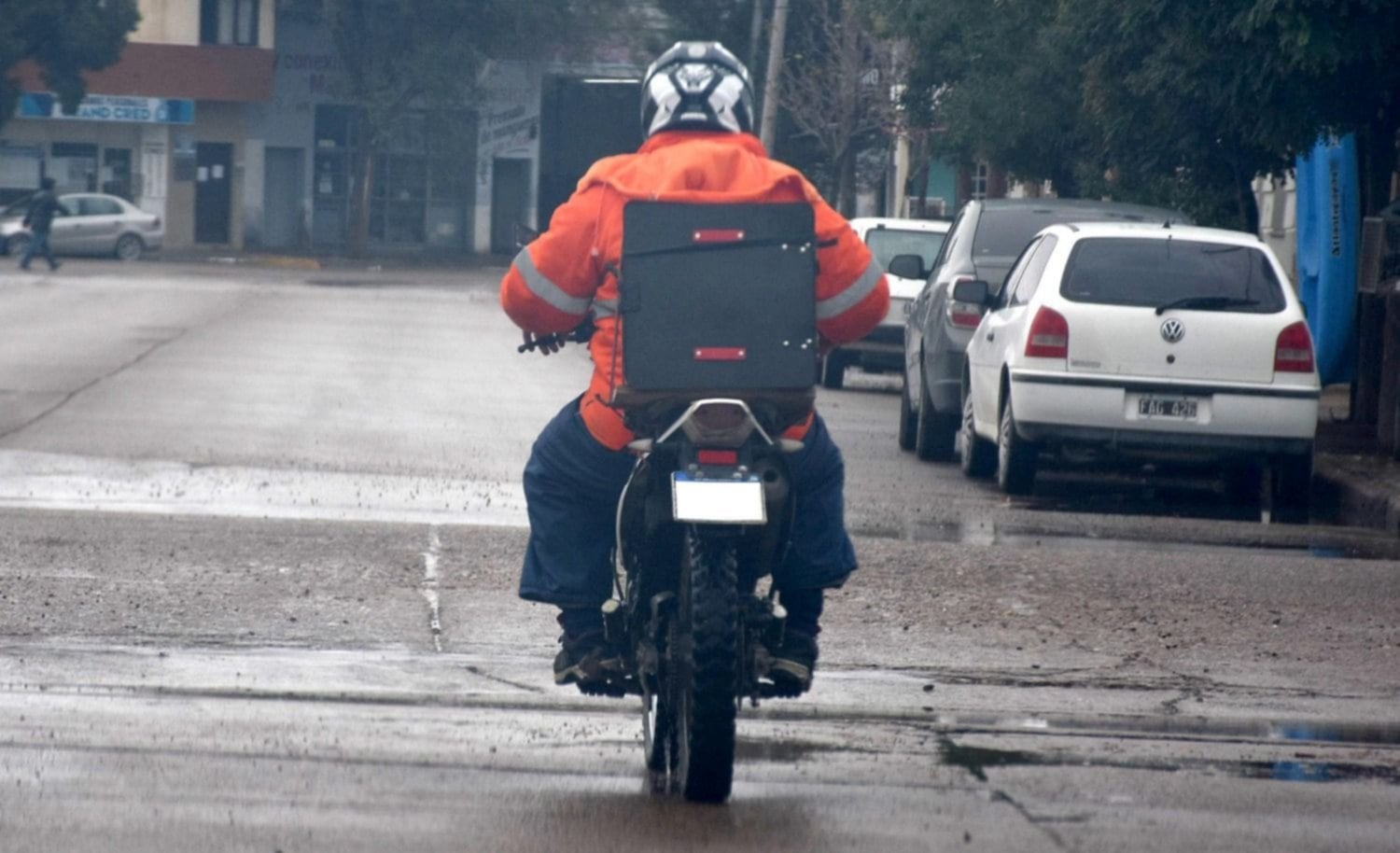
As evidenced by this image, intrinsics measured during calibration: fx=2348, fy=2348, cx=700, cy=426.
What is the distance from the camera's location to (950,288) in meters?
14.6

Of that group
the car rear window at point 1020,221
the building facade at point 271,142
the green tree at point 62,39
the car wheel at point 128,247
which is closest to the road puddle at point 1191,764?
the car rear window at point 1020,221

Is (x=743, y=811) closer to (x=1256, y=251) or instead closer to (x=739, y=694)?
(x=739, y=694)

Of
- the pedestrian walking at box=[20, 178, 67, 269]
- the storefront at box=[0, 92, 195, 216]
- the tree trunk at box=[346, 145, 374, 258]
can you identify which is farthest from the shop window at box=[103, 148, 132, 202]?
the pedestrian walking at box=[20, 178, 67, 269]

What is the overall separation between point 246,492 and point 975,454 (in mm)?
4520

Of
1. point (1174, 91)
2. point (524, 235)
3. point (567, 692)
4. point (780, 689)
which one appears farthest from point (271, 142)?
point (780, 689)

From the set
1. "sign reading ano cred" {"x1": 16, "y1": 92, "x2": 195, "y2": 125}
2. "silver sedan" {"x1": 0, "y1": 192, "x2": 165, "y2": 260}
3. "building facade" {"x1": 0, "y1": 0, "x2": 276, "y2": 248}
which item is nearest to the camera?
"silver sedan" {"x1": 0, "y1": 192, "x2": 165, "y2": 260}

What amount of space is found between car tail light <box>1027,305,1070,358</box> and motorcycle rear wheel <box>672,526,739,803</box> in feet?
24.7

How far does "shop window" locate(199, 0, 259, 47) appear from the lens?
2302 inches

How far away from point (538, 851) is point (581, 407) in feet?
3.97

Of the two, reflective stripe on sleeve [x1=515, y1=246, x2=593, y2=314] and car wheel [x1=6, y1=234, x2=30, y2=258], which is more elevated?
reflective stripe on sleeve [x1=515, y1=246, x2=593, y2=314]

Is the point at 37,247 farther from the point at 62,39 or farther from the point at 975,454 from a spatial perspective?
the point at 975,454

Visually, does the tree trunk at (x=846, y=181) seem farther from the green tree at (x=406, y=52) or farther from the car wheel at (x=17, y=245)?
the car wheel at (x=17, y=245)

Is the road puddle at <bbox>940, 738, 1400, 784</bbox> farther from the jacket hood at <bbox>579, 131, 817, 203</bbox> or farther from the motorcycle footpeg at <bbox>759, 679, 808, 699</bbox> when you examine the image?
the jacket hood at <bbox>579, 131, 817, 203</bbox>

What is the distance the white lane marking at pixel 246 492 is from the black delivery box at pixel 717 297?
569 centimetres
